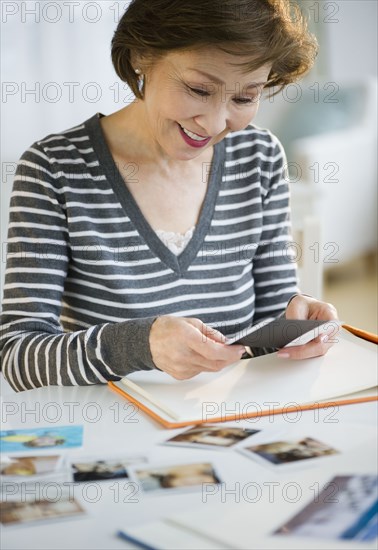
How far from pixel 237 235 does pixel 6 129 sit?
0.71m

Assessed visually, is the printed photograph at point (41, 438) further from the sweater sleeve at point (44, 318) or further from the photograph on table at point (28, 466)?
the sweater sleeve at point (44, 318)

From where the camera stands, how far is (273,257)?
167 cm

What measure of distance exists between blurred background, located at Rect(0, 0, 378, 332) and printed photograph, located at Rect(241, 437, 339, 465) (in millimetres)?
768

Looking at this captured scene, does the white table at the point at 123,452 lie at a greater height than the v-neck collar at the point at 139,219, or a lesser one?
lesser

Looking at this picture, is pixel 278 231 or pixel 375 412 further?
pixel 278 231

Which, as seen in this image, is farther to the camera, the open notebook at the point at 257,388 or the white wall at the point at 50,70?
Answer: the white wall at the point at 50,70

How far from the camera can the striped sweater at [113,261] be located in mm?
1314

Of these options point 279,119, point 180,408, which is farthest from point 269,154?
point 279,119

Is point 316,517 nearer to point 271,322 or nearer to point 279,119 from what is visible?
point 271,322

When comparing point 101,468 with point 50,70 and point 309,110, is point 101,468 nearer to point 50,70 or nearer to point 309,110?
point 50,70

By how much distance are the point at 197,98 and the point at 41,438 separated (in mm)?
604

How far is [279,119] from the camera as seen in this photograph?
4371 mm

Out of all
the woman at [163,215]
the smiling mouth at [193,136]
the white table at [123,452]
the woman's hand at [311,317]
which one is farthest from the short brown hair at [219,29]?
the white table at [123,452]

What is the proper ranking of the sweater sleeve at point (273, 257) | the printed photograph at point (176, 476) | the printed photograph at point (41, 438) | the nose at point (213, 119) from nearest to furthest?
the printed photograph at point (176, 476)
the printed photograph at point (41, 438)
the nose at point (213, 119)
the sweater sleeve at point (273, 257)
